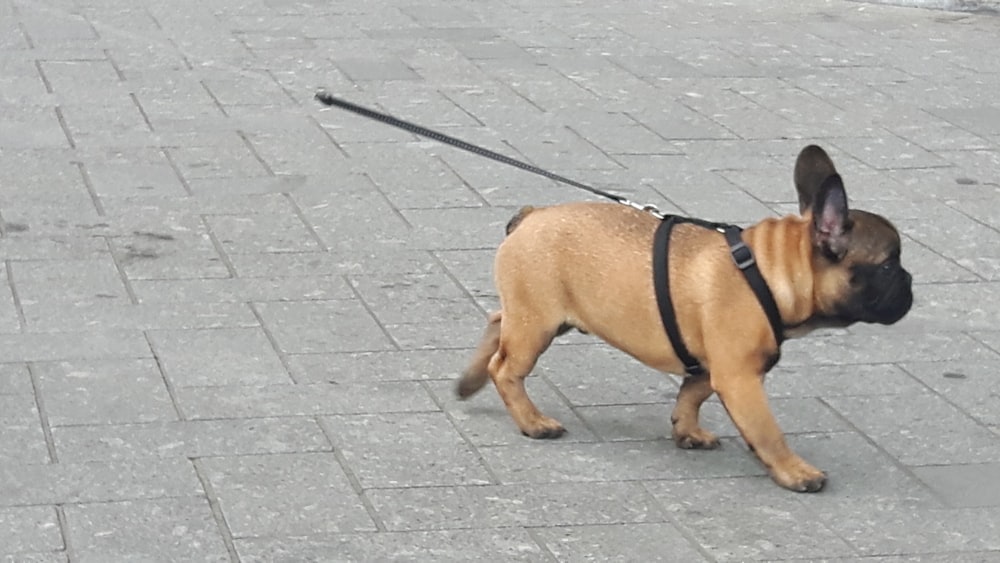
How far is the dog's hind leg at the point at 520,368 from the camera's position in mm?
4941

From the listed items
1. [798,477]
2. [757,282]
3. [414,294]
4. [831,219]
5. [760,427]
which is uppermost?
[831,219]

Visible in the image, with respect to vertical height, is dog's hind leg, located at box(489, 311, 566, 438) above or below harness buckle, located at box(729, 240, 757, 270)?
below

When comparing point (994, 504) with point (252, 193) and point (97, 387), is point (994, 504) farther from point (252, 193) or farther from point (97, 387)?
point (252, 193)

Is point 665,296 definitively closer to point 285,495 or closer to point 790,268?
point 790,268

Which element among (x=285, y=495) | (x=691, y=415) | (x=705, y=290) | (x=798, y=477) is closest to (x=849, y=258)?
(x=705, y=290)

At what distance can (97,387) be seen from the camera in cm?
→ 527

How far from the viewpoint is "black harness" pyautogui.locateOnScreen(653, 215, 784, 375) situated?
15.2 feet

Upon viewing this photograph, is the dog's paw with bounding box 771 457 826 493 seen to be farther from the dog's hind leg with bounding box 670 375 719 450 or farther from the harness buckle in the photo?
the harness buckle

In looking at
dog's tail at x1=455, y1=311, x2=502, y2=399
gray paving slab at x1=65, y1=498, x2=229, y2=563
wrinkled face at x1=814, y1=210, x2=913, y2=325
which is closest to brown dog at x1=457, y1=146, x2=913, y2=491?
wrinkled face at x1=814, y1=210, x2=913, y2=325

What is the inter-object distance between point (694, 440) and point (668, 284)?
1.86 ft

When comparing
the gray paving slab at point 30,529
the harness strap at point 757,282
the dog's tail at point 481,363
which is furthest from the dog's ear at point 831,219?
the gray paving slab at point 30,529

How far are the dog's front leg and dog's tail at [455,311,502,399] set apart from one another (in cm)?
80

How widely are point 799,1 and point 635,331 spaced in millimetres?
8660

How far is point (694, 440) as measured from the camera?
5.04 metres
